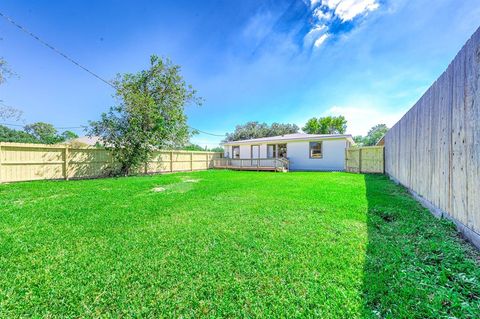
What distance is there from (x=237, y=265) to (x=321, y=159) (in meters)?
14.3

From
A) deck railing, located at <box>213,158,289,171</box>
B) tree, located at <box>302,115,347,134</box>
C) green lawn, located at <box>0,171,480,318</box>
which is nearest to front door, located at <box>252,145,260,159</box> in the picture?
deck railing, located at <box>213,158,289,171</box>

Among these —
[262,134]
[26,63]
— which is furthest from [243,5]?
[262,134]

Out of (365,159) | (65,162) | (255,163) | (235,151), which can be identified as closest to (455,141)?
(365,159)

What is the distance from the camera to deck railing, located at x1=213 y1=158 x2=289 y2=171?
14.8 m

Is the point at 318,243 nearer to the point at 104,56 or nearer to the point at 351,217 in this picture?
the point at 351,217

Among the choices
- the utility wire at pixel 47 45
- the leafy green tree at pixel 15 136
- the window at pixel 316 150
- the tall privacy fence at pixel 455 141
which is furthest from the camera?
the leafy green tree at pixel 15 136

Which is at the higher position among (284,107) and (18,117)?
(284,107)

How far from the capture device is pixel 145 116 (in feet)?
37.7

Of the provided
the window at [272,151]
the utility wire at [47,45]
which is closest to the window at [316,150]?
the window at [272,151]

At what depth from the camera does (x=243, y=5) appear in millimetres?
8578

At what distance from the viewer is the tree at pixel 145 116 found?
35.9 feet

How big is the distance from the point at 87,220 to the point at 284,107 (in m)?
19.6

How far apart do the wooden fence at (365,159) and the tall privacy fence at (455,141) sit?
8357 millimetres

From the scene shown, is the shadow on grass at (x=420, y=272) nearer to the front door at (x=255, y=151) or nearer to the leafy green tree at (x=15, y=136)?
the front door at (x=255, y=151)
